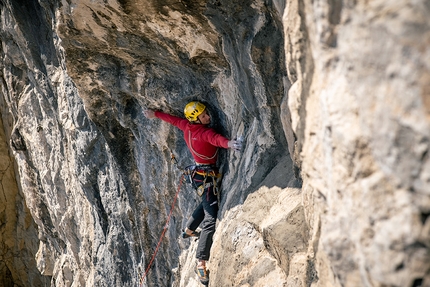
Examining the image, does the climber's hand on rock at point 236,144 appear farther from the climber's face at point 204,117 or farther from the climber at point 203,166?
Answer: the climber's face at point 204,117

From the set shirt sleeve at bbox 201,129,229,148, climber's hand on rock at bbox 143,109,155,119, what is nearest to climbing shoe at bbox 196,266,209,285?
shirt sleeve at bbox 201,129,229,148

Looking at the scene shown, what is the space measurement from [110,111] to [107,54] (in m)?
1.31

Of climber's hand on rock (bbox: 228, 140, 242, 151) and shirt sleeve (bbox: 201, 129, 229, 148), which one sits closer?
climber's hand on rock (bbox: 228, 140, 242, 151)

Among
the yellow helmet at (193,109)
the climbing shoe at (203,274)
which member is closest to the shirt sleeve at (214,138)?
the yellow helmet at (193,109)

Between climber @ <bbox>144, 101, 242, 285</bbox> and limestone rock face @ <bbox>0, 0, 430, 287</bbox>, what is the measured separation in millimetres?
197

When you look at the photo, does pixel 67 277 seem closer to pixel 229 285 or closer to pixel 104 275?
pixel 104 275

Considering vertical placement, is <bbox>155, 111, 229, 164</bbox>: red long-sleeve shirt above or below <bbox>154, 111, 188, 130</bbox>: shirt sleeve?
below

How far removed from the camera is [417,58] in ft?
5.49

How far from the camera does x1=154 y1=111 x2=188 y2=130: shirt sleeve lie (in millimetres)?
5946

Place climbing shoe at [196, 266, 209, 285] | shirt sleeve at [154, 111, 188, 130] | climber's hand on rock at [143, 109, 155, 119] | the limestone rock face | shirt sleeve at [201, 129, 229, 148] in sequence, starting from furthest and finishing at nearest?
climber's hand on rock at [143, 109, 155, 119] → shirt sleeve at [154, 111, 188, 130] → climbing shoe at [196, 266, 209, 285] → shirt sleeve at [201, 129, 229, 148] → the limestone rock face

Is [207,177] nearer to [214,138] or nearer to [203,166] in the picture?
[203,166]

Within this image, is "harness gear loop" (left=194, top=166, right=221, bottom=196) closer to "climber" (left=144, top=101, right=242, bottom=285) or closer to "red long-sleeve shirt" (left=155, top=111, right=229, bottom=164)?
"climber" (left=144, top=101, right=242, bottom=285)

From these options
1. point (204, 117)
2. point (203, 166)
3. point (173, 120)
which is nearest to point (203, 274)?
point (203, 166)

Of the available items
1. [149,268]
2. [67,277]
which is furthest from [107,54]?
[67,277]
